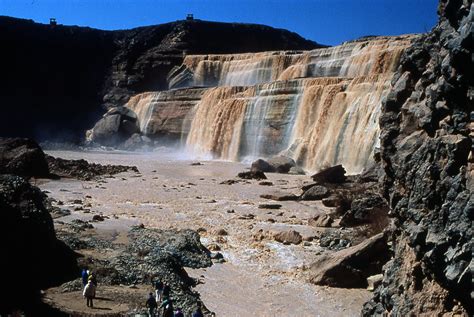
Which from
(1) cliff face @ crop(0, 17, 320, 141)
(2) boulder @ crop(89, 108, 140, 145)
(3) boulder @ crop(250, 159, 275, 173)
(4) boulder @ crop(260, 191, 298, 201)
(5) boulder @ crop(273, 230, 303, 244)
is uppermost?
(1) cliff face @ crop(0, 17, 320, 141)

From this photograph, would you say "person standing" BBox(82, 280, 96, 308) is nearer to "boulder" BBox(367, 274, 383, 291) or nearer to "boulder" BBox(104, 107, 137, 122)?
"boulder" BBox(367, 274, 383, 291)

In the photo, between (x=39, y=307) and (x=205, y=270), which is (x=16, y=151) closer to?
(x=205, y=270)

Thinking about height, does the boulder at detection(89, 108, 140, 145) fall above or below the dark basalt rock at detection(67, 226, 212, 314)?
above

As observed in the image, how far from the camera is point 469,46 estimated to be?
6.37 m

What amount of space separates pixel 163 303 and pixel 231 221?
31.8 feet

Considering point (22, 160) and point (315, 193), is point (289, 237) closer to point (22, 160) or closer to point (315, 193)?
point (315, 193)

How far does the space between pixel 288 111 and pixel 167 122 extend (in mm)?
18108

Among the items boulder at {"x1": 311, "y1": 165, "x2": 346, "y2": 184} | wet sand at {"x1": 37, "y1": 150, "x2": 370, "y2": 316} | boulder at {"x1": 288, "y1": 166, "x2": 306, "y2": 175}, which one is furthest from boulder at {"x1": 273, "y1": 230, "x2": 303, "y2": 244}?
boulder at {"x1": 288, "y1": 166, "x2": 306, "y2": 175}

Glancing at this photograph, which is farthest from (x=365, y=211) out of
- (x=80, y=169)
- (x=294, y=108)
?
(x=80, y=169)

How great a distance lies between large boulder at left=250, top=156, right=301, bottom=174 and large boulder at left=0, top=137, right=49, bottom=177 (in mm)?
12858

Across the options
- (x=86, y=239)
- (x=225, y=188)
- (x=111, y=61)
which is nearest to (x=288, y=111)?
(x=225, y=188)

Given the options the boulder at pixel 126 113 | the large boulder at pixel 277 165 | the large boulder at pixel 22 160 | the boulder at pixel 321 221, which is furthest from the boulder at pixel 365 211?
the boulder at pixel 126 113

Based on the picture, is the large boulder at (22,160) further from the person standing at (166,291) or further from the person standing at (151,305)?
the person standing at (151,305)

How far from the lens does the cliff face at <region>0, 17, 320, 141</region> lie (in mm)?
68125
